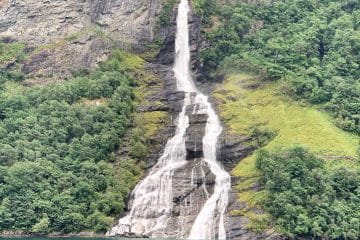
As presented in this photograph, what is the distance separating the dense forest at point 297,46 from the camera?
279 ft

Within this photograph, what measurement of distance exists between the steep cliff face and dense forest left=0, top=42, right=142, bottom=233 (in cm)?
632

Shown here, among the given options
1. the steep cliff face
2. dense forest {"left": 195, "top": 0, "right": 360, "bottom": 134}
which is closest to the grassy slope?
dense forest {"left": 195, "top": 0, "right": 360, "bottom": 134}

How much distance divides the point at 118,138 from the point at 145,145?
3.54m

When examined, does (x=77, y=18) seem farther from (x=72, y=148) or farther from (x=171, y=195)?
(x=171, y=195)

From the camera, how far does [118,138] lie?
255 feet

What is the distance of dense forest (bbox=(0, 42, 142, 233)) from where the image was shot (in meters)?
66.4

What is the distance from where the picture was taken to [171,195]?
68.9m

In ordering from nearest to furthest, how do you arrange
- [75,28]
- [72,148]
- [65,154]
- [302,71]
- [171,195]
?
[171,195]
[72,148]
[65,154]
[302,71]
[75,28]

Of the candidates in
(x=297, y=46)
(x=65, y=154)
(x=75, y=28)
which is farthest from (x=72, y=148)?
(x=297, y=46)

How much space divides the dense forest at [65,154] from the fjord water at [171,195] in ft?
6.14

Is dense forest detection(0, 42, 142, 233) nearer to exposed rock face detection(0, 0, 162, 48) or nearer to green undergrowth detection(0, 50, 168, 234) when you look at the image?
green undergrowth detection(0, 50, 168, 234)

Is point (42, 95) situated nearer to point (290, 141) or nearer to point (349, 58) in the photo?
point (290, 141)

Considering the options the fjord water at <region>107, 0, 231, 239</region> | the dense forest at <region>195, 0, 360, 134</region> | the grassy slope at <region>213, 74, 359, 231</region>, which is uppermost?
the dense forest at <region>195, 0, 360, 134</region>

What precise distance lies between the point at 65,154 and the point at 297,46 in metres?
40.4
